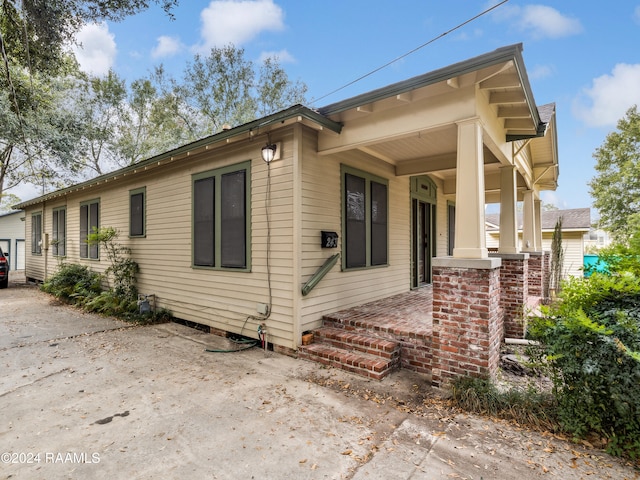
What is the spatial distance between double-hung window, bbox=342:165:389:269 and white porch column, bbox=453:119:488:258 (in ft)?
6.61

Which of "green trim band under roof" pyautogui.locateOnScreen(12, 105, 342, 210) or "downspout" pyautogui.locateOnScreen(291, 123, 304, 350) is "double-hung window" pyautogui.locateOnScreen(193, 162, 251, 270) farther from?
"downspout" pyautogui.locateOnScreen(291, 123, 304, 350)

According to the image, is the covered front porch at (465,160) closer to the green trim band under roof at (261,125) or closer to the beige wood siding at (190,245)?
the green trim band under roof at (261,125)

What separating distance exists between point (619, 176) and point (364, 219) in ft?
71.9

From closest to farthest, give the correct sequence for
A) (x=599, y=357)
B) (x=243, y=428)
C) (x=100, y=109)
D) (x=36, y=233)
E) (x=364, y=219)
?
(x=599, y=357)
(x=243, y=428)
(x=364, y=219)
(x=36, y=233)
(x=100, y=109)

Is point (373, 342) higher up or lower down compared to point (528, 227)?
lower down

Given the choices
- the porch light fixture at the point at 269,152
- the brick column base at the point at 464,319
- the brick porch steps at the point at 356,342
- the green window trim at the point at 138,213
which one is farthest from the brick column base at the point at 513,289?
the green window trim at the point at 138,213

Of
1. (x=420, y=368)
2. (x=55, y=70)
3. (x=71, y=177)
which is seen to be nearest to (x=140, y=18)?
(x=55, y=70)

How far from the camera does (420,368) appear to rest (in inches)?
145

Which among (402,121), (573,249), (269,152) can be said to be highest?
(402,121)

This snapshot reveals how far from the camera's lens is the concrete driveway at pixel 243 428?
2127mm

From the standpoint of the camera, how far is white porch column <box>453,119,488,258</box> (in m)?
3.20

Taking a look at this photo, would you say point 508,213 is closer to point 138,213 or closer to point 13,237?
point 138,213

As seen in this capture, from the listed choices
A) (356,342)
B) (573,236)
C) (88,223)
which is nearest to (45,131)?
(88,223)

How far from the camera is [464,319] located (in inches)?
123
